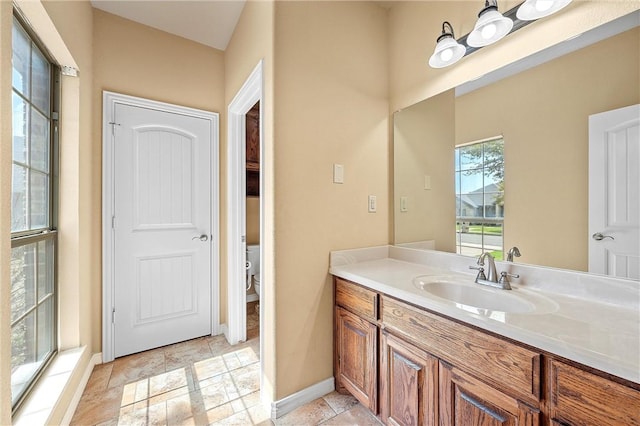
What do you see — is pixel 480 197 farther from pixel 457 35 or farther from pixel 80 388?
pixel 80 388

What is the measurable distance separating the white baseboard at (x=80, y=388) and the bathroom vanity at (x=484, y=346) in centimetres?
146

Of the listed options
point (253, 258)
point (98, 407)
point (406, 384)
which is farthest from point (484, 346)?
point (253, 258)

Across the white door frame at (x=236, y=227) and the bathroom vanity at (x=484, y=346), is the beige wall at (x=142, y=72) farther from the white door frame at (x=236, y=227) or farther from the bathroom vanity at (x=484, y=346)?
the bathroom vanity at (x=484, y=346)

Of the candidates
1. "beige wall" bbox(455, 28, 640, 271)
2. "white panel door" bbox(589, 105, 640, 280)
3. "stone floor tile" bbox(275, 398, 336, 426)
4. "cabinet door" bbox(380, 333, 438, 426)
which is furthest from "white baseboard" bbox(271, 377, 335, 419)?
"white panel door" bbox(589, 105, 640, 280)

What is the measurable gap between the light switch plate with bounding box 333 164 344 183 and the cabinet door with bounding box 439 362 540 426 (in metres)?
1.09

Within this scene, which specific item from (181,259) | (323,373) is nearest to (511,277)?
(323,373)

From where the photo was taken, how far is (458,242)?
5.12 feet

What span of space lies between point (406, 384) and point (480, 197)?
1.01 m

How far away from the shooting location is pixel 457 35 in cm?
150

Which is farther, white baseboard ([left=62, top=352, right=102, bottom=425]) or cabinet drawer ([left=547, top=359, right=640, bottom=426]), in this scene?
white baseboard ([left=62, top=352, right=102, bottom=425])

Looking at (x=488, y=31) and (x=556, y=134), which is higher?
(x=488, y=31)

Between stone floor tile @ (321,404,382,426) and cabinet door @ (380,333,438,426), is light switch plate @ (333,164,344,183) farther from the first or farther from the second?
stone floor tile @ (321,404,382,426)

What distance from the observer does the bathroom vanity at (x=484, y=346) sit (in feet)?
2.29

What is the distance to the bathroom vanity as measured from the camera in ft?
2.29
